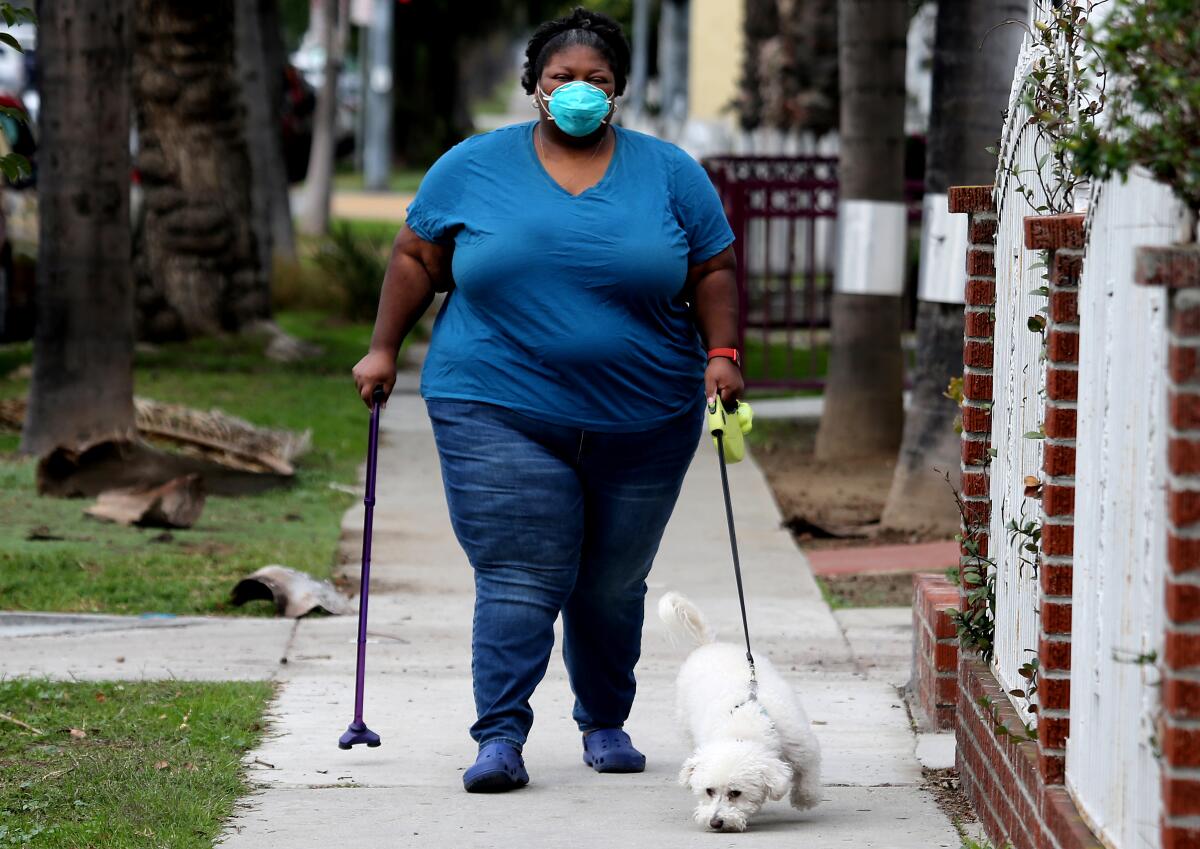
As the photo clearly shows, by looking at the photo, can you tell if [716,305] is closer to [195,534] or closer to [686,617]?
[686,617]

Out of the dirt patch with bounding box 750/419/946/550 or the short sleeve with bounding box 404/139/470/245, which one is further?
the dirt patch with bounding box 750/419/946/550

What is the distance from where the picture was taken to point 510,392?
4.80m

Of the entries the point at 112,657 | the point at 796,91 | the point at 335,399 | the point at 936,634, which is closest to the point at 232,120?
the point at 335,399

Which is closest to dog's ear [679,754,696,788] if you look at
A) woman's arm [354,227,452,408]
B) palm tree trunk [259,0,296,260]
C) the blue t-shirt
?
the blue t-shirt

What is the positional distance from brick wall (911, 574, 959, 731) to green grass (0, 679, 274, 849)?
1873 millimetres

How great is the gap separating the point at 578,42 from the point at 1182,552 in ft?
7.89

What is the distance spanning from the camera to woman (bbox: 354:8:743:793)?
474 centimetres

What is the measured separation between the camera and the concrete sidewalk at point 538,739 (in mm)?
4578

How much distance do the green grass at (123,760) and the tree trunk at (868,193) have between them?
5.73 metres

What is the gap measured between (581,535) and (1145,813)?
2032 millimetres

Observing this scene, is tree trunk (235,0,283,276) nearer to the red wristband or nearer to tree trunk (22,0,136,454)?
tree trunk (22,0,136,454)

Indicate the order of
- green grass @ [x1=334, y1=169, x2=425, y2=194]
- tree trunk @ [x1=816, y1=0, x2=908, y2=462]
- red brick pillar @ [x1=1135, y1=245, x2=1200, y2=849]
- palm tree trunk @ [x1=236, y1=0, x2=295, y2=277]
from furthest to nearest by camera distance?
green grass @ [x1=334, y1=169, x2=425, y2=194] → palm tree trunk @ [x1=236, y1=0, x2=295, y2=277] → tree trunk @ [x1=816, y1=0, x2=908, y2=462] → red brick pillar @ [x1=1135, y1=245, x2=1200, y2=849]

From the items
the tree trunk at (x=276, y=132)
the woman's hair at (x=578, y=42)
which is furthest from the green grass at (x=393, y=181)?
the woman's hair at (x=578, y=42)

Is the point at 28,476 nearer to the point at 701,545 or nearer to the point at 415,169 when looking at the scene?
the point at 701,545
